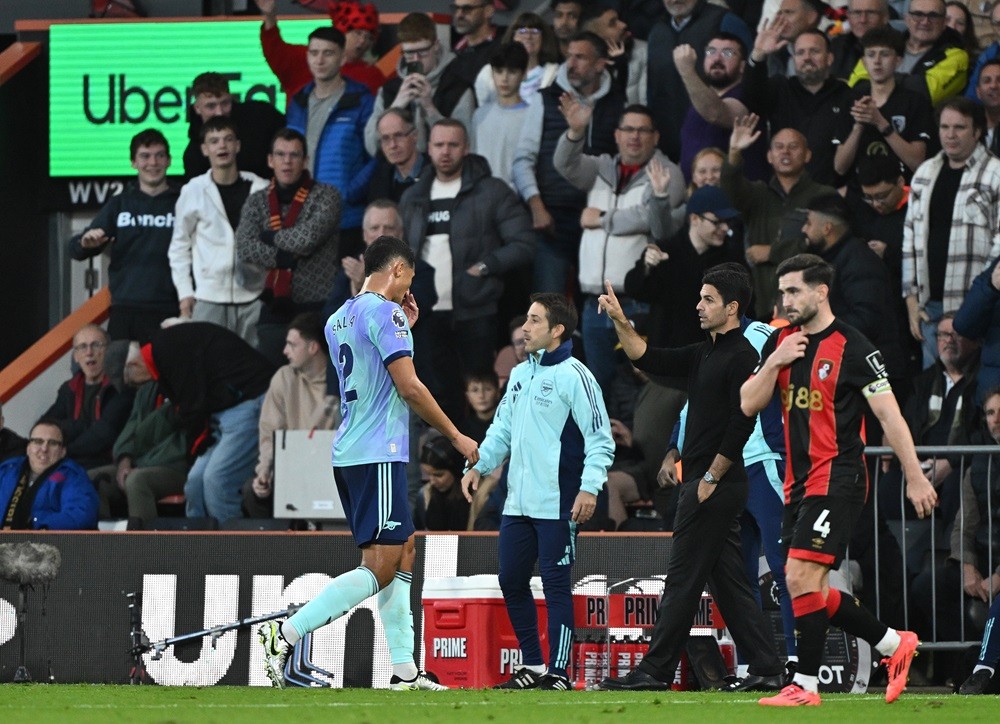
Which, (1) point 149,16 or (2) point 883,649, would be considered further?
(1) point 149,16

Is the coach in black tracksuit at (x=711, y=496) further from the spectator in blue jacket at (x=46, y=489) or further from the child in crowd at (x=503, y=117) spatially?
the spectator in blue jacket at (x=46, y=489)

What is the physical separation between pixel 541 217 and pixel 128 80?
21.0 ft

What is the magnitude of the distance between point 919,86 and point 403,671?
676 centimetres

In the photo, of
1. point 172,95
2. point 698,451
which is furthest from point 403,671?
point 172,95

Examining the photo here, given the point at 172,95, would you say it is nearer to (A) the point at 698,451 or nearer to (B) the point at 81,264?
(B) the point at 81,264

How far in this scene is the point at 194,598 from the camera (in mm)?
12703

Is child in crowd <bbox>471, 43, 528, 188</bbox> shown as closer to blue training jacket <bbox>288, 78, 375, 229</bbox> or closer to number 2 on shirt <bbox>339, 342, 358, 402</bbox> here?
blue training jacket <bbox>288, 78, 375, 229</bbox>

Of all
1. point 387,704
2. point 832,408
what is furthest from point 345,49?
point 387,704

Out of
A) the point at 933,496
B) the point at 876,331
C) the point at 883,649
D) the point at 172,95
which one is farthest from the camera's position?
the point at 172,95

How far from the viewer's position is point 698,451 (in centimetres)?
983

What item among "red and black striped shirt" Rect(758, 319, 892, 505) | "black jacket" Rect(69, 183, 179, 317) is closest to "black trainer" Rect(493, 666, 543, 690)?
"red and black striped shirt" Rect(758, 319, 892, 505)

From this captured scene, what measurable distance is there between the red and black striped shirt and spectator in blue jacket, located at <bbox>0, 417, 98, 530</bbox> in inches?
273

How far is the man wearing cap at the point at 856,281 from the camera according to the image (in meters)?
12.9

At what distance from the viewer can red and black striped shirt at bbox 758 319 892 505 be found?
8.60m
